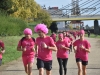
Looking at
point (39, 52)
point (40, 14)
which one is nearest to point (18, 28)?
point (39, 52)

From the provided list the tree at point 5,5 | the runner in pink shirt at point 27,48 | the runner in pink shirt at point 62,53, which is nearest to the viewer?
the runner in pink shirt at point 27,48

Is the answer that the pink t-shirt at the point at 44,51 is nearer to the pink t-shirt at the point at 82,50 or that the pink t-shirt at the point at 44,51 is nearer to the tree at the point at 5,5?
the pink t-shirt at the point at 82,50

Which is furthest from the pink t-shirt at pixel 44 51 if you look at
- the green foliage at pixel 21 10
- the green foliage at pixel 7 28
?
the green foliage at pixel 21 10

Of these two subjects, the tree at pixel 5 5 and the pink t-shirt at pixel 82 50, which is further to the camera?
the tree at pixel 5 5

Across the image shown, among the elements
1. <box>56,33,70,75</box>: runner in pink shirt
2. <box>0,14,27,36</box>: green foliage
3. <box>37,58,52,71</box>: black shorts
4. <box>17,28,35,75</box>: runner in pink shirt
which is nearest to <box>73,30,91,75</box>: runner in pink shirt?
<box>56,33,70,75</box>: runner in pink shirt

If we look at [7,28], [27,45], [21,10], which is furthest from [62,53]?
[21,10]

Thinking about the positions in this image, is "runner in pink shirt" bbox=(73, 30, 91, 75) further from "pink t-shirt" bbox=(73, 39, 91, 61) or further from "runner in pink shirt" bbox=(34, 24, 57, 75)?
"runner in pink shirt" bbox=(34, 24, 57, 75)

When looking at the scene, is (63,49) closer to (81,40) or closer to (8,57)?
(81,40)

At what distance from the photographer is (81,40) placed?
1020 centimetres

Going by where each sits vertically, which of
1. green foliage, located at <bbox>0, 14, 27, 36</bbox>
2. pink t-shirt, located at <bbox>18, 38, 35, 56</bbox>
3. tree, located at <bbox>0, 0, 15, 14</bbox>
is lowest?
green foliage, located at <bbox>0, 14, 27, 36</bbox>

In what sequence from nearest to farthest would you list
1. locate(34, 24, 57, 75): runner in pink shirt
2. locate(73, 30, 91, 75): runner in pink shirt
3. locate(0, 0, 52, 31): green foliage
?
locate(34, 24, 57, 75): runner in pink shirt
locate(73, 30, 91, 75): runner in pink shirt
locate(0, 0, 52, 31): green foliage

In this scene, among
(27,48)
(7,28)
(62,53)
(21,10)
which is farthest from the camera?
(21,10)

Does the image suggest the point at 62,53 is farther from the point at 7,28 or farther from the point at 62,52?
the point at 7,28

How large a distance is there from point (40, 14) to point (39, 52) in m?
66.7
